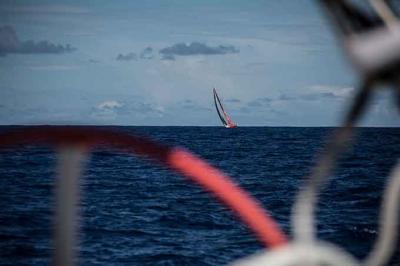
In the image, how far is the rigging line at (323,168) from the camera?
4.14ft

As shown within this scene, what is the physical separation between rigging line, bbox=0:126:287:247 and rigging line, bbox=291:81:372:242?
0.26 meters

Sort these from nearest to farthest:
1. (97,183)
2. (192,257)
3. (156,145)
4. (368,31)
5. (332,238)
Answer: (368,31) < (156,145) < (192,257) < (332,238) < (97,183)

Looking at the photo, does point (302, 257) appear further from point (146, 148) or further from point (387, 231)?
point (146, 148)

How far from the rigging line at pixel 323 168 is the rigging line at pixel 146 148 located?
26 centimetres

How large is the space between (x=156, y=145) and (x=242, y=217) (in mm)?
329

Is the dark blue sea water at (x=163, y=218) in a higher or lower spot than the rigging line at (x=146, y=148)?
higher

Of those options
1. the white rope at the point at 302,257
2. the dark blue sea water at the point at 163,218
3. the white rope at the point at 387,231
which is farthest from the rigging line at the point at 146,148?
the dark blue sea water at the point at 163,218

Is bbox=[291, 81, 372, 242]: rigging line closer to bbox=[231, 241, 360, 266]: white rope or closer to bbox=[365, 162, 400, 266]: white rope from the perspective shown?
bbox=[231, 241, 360, 266]: white rope

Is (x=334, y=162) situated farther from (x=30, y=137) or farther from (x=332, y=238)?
(x=332, y=238)

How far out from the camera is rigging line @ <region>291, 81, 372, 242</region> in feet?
4.14

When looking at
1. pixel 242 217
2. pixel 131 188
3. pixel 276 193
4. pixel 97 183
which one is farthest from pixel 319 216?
pixel 242 217

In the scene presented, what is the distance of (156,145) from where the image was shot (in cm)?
158

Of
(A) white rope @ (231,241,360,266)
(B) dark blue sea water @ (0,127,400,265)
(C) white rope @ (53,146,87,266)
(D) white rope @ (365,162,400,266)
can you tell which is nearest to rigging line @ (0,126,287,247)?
(C) white rope @ (53,146,87,266)

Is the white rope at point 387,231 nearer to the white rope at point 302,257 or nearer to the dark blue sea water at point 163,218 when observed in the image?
the white rope at point 302,257
